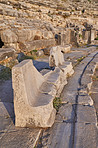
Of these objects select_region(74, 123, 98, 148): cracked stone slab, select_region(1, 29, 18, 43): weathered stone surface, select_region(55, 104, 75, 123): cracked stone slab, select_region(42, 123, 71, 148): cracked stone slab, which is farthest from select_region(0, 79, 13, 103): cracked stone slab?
select_region(1, 29, 18, 43): weathered stone surface

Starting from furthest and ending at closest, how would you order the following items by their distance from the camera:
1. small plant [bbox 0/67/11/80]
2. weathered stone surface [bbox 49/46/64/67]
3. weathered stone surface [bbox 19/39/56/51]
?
weathered stone surface [bbox 19/39/56/51]
small plant [bbox 0/67/11/80]
weathered stone surface [bbox 49/46/64/67]

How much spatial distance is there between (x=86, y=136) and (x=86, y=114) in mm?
626

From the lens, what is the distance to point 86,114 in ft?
9.20

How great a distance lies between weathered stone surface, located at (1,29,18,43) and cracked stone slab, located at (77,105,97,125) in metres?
6.53

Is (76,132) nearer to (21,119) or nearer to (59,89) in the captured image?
(21,119)

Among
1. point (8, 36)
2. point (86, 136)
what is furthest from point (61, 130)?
point (8, 36)

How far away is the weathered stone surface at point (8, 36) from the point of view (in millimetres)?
7930

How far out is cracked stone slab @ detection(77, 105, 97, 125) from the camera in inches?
103

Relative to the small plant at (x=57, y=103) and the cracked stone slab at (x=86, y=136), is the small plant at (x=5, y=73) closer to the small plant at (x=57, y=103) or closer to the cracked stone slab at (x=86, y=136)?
the small plant at (x=57, y=103)

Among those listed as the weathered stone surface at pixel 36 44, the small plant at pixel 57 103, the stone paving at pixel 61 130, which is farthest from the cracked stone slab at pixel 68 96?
the weathered stone surface at pixel 36 44

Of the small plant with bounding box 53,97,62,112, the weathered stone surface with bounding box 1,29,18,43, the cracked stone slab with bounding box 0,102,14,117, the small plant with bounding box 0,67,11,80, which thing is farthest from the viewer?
the weathered stone surface with bounding box 1,29,18,43

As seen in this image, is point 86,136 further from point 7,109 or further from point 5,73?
point 5,73

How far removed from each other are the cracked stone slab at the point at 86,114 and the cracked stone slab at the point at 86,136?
13 centimetres

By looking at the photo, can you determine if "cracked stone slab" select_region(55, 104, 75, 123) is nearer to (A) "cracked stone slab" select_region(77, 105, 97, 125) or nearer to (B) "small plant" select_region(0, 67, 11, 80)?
(A) "cracked stone slab" select_region(77, 105, 97, 125)
